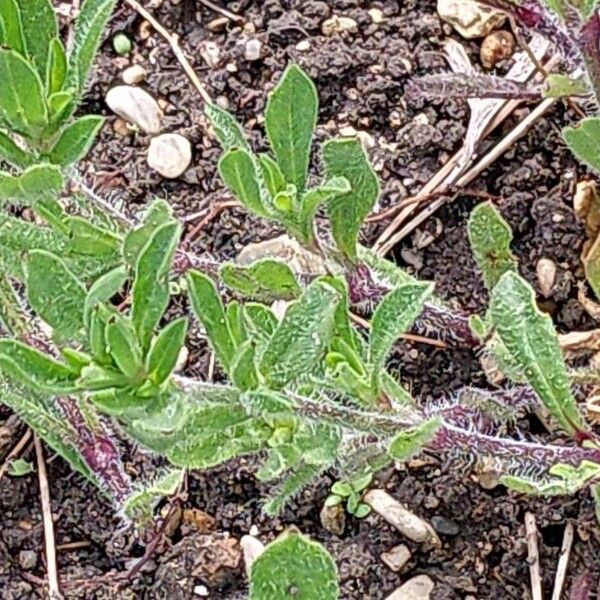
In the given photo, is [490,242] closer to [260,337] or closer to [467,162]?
[467,162]

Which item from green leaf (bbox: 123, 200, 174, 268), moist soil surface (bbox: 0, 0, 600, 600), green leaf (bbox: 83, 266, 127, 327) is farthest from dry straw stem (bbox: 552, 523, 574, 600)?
green leaf (bbox: 83, 266, 127, 327)

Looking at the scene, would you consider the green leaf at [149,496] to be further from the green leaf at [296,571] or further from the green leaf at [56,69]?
the green leaf at [56,69]

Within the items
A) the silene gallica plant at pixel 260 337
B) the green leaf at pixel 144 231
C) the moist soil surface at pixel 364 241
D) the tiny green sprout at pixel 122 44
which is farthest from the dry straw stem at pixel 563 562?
the tiny green sprout at pixel 122 44

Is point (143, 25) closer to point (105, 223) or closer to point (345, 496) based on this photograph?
point (105, 223)

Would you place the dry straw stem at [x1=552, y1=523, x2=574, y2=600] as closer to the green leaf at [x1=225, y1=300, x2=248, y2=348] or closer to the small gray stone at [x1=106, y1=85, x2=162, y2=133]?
the green leaf at [x1=225, y1=300, x2=248, y2=348]

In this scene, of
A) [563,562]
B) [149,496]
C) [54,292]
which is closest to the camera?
[54,292]

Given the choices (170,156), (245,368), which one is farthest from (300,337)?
(170,156)
